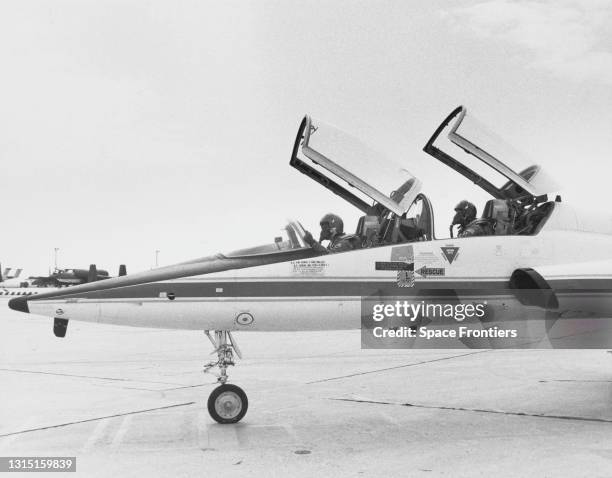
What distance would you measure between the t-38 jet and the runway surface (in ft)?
2.77

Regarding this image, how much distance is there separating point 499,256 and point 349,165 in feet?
6.30

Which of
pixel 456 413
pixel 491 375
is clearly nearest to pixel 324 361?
pixel 491 375

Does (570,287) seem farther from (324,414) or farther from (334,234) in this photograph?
(324,414)

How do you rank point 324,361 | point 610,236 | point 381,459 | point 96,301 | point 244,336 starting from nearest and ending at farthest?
point 381,459 < point 96,301 < point 610,236 < point 324,361 < point 244,336

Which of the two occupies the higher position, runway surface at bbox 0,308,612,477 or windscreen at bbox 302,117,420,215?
windscreen at bbox 302,117,420,215

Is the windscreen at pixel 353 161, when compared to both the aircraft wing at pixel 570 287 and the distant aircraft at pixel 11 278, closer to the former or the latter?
the aircraft wing at pixel 570 287

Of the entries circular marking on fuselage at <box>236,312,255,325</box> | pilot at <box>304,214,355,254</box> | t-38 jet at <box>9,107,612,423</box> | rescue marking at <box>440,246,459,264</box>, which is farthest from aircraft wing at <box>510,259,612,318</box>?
circular marking on fuselage at <box>236,312,255,325</box>

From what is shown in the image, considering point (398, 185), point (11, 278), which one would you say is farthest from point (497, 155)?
point (11, 278)

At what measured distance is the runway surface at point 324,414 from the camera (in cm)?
571

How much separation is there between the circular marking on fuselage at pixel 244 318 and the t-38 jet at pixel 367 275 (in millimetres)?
10

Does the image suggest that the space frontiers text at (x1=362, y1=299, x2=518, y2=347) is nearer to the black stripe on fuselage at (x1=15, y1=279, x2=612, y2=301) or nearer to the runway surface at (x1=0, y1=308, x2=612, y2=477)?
the black stripe on fuselage at (x1=15, y1=279, x2=612, y2=301)

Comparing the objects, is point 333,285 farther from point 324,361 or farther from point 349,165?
point 324,361

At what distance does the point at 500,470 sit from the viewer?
539 cm

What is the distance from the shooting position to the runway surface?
5715 mm
